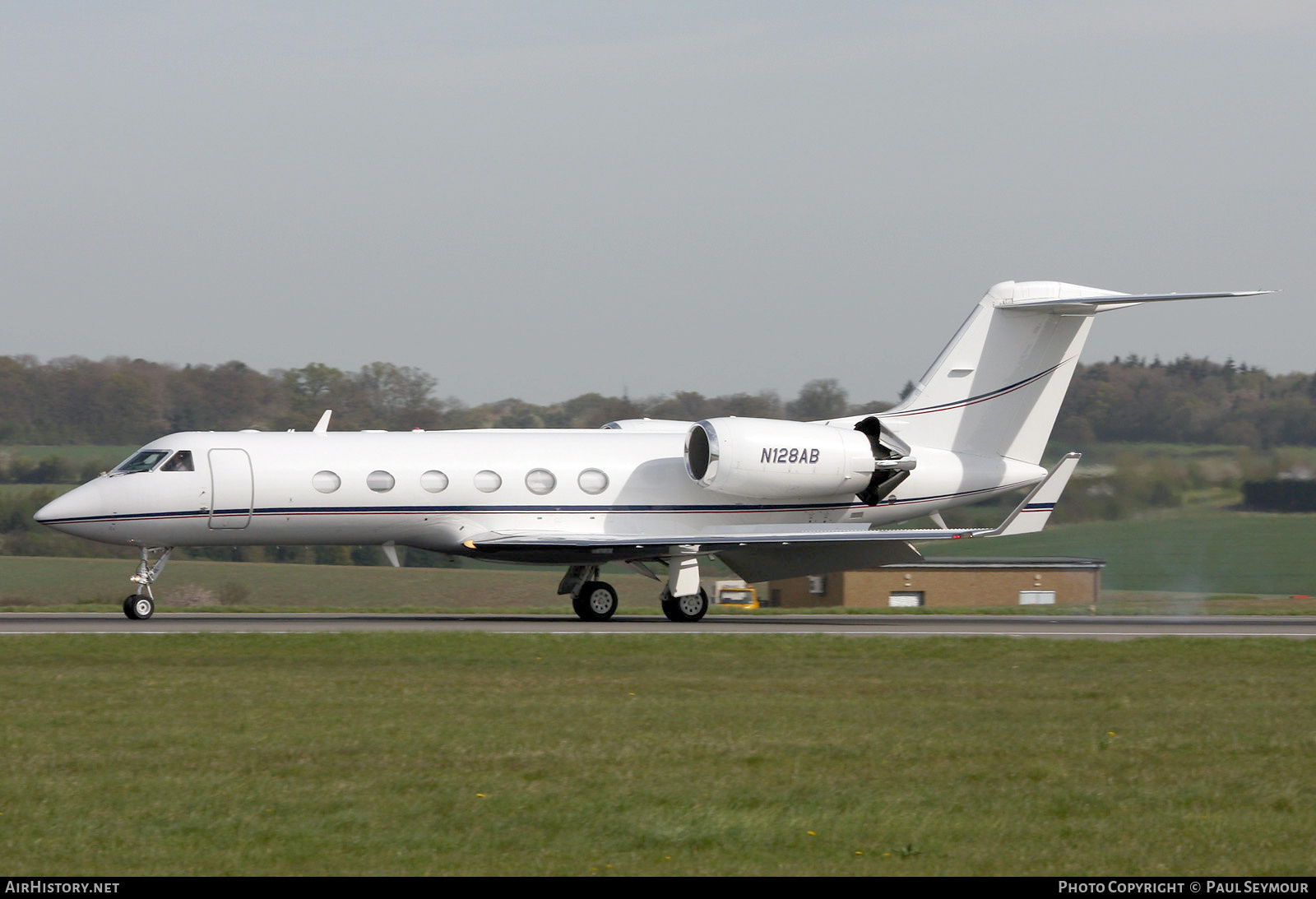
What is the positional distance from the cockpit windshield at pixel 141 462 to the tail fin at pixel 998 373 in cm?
1315

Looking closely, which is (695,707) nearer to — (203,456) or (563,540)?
(563,540)

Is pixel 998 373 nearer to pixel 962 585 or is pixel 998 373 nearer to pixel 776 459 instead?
pixel 776 459

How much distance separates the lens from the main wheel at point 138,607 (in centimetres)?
2209

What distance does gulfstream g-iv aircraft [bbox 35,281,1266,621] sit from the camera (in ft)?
76.0

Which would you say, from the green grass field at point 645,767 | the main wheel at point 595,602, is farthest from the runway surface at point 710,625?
the green grass field at point 645,767

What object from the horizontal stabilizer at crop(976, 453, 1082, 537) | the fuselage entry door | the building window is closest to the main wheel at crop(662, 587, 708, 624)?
the horizontal stabilizer at crop(976, 453, 1082, 537)

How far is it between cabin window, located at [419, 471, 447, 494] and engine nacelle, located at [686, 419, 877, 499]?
4286 millimetres

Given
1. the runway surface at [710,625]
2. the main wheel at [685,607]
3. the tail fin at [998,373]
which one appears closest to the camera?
the runway surface at [710,625]

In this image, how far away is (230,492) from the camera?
23.1m

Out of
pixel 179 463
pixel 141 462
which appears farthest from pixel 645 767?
pixel 141 462

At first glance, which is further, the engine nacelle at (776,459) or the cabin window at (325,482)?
the engine nacelle at (776,459)

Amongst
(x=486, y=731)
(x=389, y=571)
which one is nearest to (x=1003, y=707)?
(x=486, y=731)

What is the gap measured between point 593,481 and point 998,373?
8230 millimetres

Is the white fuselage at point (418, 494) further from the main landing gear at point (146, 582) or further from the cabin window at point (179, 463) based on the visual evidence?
the main landing gear at point (146, 582)
